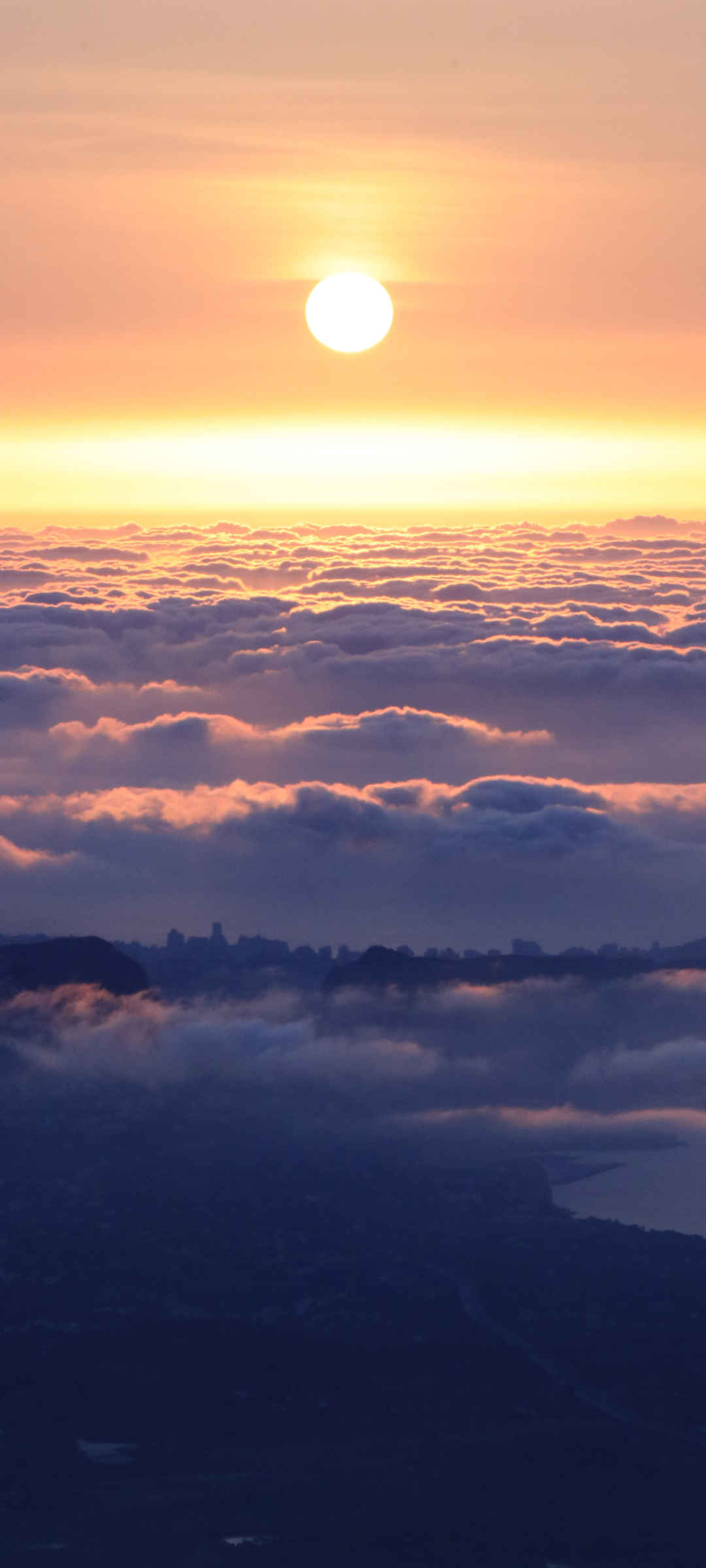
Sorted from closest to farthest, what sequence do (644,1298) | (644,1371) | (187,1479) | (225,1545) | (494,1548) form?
(225,1545)
(494,1548)
(187,1479)
(644,1371)
(644,1298)

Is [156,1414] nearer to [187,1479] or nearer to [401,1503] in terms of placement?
[187,1479]

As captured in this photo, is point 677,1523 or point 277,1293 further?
point 277,1293

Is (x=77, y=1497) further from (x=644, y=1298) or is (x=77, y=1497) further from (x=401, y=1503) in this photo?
(x=644, y=1298)

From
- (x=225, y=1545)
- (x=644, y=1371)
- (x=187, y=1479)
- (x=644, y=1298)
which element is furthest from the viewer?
(x=644, y=1298)

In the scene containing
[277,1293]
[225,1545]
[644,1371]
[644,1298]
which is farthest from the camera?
[277,1293]

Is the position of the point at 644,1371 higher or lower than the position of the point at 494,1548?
higher

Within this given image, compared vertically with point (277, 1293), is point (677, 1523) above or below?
below

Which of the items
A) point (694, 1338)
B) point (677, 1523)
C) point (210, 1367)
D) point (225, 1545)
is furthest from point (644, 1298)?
point (225, 1545)

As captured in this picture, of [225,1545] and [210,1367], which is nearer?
[225,1545]

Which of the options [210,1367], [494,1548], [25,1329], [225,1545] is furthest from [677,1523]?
[25,1329]
